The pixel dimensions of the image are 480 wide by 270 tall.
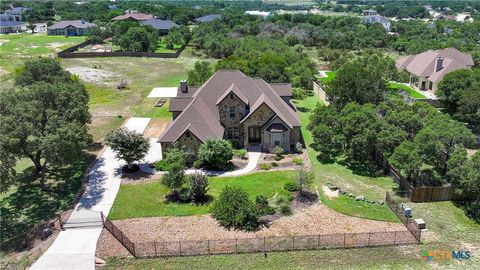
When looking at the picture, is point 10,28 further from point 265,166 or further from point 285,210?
point 285,210

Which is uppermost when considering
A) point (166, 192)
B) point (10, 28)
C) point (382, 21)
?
point (382, 21)

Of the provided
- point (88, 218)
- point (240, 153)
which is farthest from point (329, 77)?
point (88, 218)

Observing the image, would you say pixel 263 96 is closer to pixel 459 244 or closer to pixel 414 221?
pixel 414 221

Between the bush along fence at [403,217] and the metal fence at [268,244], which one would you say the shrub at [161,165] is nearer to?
the metal fence at [268,244]

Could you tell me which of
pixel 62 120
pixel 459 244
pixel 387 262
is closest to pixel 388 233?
pixel 387 262

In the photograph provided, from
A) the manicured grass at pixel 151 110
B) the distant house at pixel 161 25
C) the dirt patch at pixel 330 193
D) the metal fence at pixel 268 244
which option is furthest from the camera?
the distant house at pixel 161 25

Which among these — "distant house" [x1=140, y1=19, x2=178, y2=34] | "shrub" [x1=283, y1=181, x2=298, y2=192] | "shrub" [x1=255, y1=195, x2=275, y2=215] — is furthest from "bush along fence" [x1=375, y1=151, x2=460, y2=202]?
"distant house" [x1=140, y1=19, x2=178, y2=34]

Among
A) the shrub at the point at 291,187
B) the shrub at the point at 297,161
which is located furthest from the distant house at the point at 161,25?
the shrub at the point at 291,187
